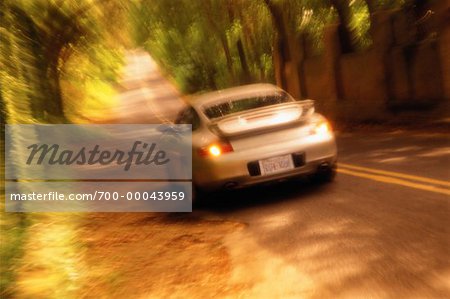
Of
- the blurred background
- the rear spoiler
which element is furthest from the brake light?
the blurred background

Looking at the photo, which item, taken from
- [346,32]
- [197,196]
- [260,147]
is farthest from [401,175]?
[346,32]

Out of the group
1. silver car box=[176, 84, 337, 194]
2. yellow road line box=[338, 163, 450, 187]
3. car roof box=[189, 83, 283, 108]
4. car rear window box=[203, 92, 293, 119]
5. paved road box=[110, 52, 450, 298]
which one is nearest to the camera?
paved road box=[110, 52, 450, 298]

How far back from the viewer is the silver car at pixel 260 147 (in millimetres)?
6562

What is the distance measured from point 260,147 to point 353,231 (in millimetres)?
1671

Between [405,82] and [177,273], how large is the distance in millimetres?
10800

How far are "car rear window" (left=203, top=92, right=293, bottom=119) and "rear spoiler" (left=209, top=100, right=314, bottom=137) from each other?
570 mm

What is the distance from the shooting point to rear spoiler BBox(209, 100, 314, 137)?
21.7 feet

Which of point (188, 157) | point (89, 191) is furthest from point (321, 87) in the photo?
point (188, 157)

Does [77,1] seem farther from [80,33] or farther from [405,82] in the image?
[405,82]

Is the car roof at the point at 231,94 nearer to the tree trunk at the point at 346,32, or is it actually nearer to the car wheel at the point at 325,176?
the car wheel at the point at 325,176

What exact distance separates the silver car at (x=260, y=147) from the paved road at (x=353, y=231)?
0.47 metres

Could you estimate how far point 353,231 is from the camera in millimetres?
5410

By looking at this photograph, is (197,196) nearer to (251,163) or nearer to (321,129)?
(251,163)

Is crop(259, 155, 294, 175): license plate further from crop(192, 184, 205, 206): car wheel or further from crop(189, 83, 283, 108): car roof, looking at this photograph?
crop(189, 83, 283, 108): car roof
